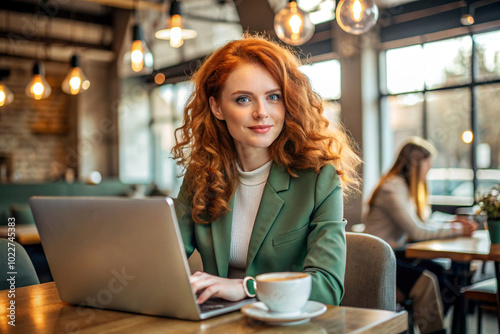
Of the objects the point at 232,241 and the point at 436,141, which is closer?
the point at 232,241

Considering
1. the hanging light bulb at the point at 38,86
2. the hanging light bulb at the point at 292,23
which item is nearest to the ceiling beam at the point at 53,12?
the hanging light bulb at the point at 38,86

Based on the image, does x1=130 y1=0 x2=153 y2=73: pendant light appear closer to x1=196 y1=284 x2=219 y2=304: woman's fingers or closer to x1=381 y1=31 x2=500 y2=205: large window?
x1=196 y1=284 x2=219 y2=304: woman's fingers

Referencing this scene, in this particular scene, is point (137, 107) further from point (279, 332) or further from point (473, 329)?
point (279, 332)

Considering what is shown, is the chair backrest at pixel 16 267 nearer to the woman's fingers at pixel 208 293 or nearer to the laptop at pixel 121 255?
the laptop at pixel 121 255

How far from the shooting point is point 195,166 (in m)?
1.71

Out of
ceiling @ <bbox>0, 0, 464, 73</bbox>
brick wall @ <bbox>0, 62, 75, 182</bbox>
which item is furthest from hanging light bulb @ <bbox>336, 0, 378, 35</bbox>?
brick wall @ <bbox>0, 62, 75, 182</bbox>

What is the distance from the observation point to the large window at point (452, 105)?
20.5 feet

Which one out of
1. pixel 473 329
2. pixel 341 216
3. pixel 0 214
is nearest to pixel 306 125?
pixel 341 216

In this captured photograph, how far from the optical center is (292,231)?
4.76 ft

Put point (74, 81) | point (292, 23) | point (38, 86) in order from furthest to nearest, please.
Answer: point (38, 86), point (74, 81), point (292, 23)

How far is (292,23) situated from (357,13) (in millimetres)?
623

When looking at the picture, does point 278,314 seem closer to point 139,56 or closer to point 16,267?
point 16,267

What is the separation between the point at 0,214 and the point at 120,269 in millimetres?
6404

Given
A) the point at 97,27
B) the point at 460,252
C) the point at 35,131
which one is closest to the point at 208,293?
the point at 460,252
